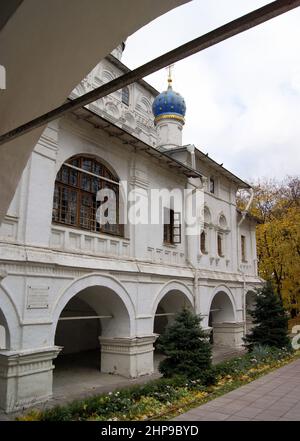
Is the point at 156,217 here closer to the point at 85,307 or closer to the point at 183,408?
the point at 85,307

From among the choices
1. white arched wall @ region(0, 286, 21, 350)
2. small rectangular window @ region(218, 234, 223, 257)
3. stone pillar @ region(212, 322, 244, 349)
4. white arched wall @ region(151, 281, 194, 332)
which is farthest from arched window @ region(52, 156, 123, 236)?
stone pillar @ region(212, 322, 244, 349)

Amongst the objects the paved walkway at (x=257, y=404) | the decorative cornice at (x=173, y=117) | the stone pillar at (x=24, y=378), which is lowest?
the paved walkway at (x=257, y=404)

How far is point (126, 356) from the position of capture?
38.3 feet

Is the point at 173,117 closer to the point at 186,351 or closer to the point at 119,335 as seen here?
the point at 119,335

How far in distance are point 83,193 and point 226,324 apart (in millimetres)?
10064

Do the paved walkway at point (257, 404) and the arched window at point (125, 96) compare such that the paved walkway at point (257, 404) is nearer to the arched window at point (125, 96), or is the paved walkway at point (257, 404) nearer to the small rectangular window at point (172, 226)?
the small rectangular window at point (172, 226)

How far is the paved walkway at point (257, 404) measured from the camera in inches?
290

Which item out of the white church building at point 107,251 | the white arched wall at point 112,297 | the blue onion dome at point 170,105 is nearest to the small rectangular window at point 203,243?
the white church building at point 107,251

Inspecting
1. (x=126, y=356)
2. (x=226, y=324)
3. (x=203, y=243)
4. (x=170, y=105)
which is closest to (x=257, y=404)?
(x=126, y=356)

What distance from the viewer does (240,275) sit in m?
19.1

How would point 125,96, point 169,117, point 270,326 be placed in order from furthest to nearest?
point 125,96 → point 169,117 → point 270,326

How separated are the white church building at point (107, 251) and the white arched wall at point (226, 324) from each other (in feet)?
0.14

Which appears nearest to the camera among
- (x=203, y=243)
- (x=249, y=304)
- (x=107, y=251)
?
(x=107, y=251)

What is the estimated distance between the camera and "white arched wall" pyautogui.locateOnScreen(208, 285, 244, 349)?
1800 centimetres
